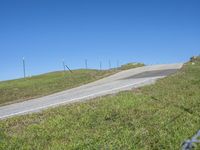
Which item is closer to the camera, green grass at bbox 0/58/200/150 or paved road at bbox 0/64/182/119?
green grass at bbox 0/58/200/150

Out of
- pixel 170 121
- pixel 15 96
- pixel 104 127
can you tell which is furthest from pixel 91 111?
pixel 15 96

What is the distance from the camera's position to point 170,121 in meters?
10.8

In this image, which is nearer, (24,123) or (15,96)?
(24,123)

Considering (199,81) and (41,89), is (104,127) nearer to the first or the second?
(199,81)

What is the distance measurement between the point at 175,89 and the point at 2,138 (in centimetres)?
1012

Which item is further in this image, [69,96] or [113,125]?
[69,96]

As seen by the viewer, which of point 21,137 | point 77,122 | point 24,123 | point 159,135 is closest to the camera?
point 159,135

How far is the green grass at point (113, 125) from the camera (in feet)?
29.6

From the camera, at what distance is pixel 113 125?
10977 millimetres

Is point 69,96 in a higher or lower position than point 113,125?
higher

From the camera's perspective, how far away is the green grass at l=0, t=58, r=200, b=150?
9.02 m

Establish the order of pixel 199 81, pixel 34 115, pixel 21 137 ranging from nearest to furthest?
pixel 21 137 → pixel 34 115 → pixel 199 81

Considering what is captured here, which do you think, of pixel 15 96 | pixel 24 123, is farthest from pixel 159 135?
pixel 15 96

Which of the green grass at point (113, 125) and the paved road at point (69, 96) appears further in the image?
the paved road at point (69, 96)
